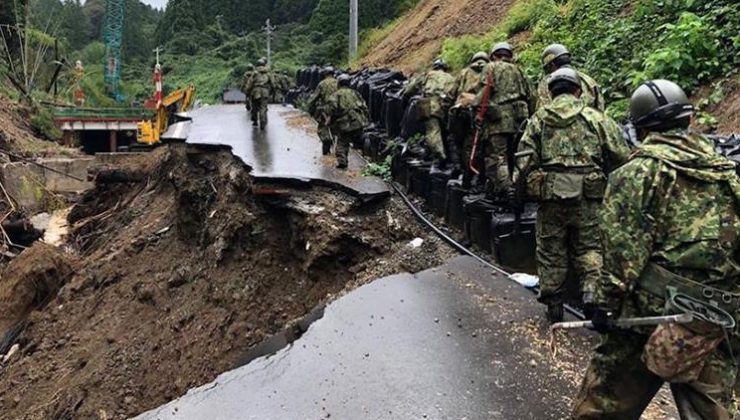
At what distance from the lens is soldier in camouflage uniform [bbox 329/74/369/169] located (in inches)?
426

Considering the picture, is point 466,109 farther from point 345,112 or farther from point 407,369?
point 407,369

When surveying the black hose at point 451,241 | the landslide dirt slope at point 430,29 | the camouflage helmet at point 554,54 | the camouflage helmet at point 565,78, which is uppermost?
the landslide dirt slope at point 430,29

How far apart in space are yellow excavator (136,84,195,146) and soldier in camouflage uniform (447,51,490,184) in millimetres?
14881

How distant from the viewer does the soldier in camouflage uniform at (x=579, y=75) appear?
5395mm

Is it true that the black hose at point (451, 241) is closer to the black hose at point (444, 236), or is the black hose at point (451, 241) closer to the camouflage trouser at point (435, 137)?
the black hose at point (444, 236)

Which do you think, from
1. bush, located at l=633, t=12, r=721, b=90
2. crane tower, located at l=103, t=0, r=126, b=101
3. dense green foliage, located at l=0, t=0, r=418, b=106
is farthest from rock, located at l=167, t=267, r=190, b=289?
crane tower, located at l=103, t=0, r=126, b=101

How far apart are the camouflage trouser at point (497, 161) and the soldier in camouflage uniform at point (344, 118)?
12.4 feet

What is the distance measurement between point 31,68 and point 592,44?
1752 inches

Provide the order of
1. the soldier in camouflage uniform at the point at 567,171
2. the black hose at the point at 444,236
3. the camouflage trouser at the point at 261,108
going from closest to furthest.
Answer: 1. the soldier in camouflage uniform at the point at 567,171
2. the black hose at the point at 444,236
3. the camouflage trouser at the point at 261,108

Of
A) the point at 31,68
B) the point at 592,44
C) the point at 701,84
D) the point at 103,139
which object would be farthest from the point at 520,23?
the point at 31,68

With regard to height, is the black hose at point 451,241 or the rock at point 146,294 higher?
the black hose at point 451,241

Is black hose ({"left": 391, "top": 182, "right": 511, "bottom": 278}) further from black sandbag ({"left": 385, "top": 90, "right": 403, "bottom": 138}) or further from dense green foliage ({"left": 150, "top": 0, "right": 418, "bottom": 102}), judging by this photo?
dense green foliage ({"left": 150, "top": 0, "right": 418, "bottom": 102})

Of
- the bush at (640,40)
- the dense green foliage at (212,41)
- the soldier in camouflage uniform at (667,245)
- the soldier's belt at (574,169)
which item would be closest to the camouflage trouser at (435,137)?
the bush at (640,40)

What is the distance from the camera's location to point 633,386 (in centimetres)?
323
